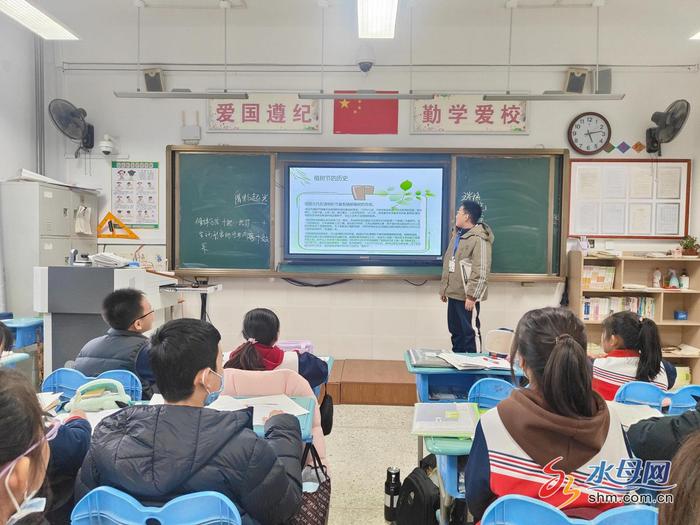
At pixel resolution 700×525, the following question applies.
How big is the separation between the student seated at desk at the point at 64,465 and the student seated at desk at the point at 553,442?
3.28ft

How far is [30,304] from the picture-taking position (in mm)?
4055

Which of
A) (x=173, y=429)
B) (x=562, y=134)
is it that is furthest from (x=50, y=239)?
(x=562, y=134)

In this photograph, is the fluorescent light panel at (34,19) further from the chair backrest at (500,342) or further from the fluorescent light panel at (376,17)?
the chair backrest at (500,342)

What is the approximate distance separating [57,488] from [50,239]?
3521 millimetres

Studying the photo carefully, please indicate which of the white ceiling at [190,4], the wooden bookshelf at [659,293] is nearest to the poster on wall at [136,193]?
the white ceiling at [190,4]

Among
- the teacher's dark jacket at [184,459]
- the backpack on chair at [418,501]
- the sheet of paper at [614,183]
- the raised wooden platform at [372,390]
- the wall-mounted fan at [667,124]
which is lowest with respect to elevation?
the raised wooden platform at [372,390]

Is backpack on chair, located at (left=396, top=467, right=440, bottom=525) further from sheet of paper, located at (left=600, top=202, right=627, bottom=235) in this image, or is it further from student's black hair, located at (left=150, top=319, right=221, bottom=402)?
sheet of paper, located at (left=600, top=202, right=627, bottom=235)

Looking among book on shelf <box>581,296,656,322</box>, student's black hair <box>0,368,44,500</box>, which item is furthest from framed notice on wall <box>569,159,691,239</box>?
student's black hair <box>0,368,44,500</box>

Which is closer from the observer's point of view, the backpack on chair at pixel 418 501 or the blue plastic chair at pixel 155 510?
the blue plastic chair at pixel 155 510

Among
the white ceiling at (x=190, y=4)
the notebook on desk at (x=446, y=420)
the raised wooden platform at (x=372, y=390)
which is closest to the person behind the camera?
the notebook on desk at (x=446, y=420)

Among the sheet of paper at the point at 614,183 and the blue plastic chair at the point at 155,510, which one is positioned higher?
the sheet of paper at the point at 614,183

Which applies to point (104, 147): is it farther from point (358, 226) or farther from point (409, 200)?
point (409, 200)

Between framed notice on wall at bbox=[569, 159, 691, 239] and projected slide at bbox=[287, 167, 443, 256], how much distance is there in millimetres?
1348

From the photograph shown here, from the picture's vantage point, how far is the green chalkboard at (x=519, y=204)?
4.47 metres
